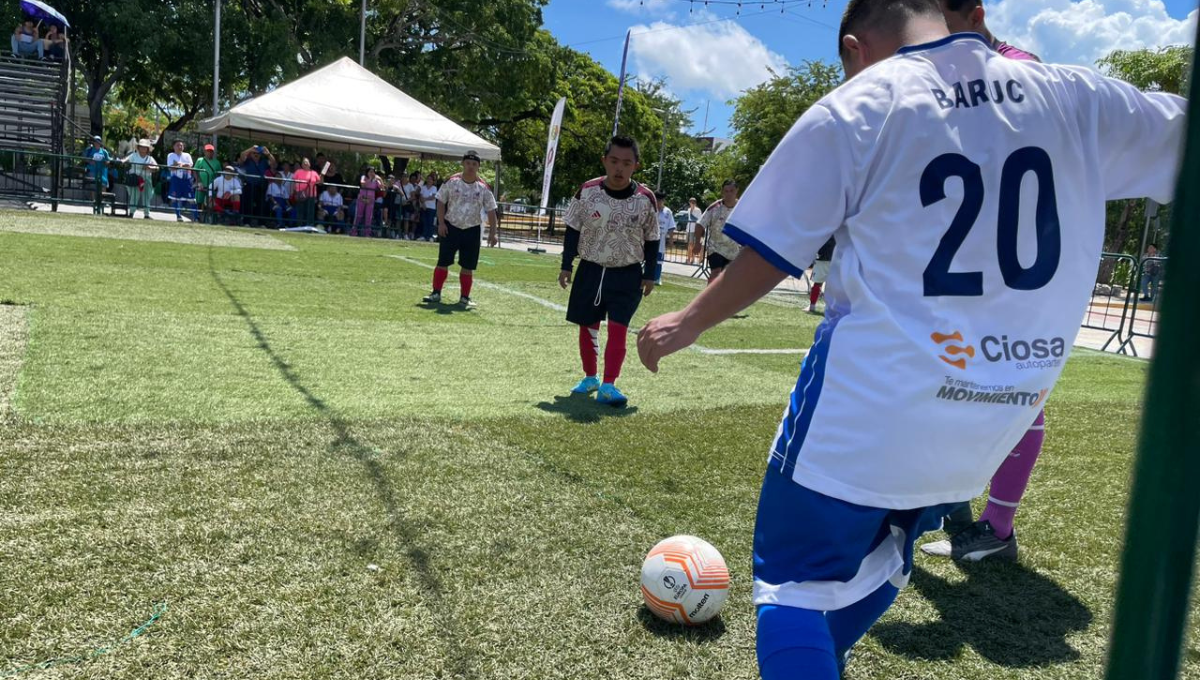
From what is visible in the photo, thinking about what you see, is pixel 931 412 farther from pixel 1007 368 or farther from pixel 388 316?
pixel 388 316

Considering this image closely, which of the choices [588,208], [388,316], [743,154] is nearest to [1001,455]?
[588,208]

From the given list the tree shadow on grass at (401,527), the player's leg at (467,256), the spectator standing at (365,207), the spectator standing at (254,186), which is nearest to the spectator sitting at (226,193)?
the spectator standing at (254,186)

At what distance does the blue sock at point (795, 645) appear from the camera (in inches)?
68.6

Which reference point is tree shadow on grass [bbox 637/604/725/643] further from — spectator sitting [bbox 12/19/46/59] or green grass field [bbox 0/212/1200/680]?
spectator sitting [bbox 12/19/46/59]

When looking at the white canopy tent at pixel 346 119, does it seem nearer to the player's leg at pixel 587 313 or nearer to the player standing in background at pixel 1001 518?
the player's leg at pixel 587 313

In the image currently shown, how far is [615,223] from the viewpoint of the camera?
6.61 m

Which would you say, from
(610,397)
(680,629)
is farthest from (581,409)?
(680,629)

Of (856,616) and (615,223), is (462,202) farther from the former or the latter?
(856,616)

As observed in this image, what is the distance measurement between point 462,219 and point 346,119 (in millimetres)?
12314

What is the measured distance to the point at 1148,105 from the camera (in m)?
1.90

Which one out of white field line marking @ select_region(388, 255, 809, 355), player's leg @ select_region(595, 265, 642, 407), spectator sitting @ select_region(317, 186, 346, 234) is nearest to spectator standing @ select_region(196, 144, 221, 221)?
spectator sitting @ select_region(317, 186, 346, 234)

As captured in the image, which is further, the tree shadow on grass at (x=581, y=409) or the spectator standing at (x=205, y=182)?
the spectator standing at (x=205, y=182)

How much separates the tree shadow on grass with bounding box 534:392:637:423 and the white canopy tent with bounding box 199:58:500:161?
51.5 feet

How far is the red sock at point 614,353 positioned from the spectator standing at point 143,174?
17.1 metres
